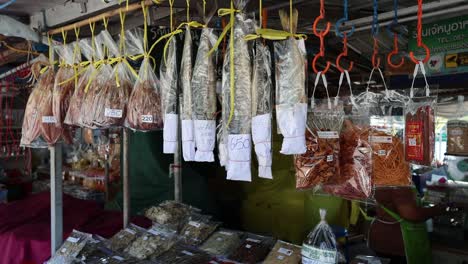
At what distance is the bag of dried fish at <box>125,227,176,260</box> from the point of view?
2.34 metres

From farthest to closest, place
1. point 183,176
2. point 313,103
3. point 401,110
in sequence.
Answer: point 183,176, point 401,110, point 313,103

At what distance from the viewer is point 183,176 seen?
375 centimetres

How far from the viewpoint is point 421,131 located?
5.79 ft

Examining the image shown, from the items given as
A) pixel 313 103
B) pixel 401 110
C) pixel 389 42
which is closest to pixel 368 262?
pixel 401 110

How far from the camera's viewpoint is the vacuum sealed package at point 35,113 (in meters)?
2.27

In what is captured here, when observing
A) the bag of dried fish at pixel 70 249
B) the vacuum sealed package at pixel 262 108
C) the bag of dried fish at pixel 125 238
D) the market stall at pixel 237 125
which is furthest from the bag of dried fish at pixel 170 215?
the vacuum sealed package at pixel 262 108

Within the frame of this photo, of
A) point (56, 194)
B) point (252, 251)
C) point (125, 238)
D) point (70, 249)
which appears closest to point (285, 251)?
point (252, 251)

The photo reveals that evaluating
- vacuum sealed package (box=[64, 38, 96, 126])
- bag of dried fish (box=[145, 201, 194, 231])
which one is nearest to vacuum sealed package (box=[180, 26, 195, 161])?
vacuum sealed package (box=[64, 38, 96, 126])

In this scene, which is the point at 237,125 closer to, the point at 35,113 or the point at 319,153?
the point at 319,153

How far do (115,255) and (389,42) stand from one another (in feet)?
9.66

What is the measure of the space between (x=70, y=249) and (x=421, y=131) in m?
2.05

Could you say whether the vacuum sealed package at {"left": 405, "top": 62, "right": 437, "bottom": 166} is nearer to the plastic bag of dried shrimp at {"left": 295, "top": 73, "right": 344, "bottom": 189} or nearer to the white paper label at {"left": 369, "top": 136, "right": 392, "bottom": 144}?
the white paper label at {"left": 369, "top": 136, "right": 392, "bottom": 144}

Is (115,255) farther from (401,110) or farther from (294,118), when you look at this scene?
(401,110)

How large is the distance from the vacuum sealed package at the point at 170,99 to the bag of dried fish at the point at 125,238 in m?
1.13
